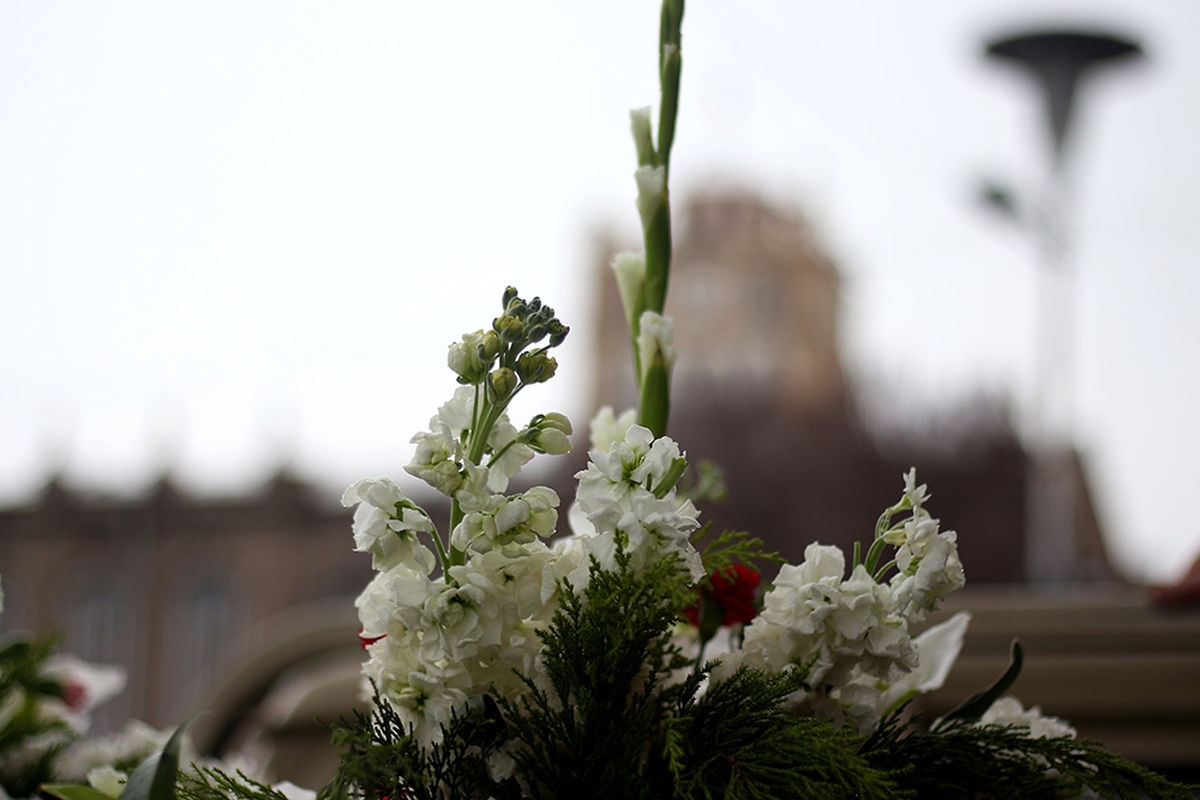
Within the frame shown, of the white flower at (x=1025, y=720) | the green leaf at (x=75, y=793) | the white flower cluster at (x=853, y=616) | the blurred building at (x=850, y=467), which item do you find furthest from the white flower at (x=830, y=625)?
the blurred building at (x=850, y=467)

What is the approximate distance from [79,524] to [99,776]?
2029 cm

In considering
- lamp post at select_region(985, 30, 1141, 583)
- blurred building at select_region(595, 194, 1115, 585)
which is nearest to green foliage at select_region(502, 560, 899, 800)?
lamp post at select_region(985, 30, 1141, 583)

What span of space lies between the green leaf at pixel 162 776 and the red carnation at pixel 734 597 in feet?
0.90

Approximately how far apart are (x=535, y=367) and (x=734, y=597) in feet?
0.63

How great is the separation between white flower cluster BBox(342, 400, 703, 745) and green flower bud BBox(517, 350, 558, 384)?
0.09 ft

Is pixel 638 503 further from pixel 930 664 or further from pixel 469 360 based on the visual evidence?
pixel 930 664

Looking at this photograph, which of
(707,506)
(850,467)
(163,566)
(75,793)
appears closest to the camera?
(75,793)

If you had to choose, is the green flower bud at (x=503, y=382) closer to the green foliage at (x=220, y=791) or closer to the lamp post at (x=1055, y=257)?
the green foliage at (x=220, y=791)

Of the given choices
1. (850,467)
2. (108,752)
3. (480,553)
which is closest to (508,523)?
(480,553)

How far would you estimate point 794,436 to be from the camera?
1741cm

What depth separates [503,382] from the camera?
625 mm

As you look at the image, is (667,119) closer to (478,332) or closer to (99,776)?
(478,332)

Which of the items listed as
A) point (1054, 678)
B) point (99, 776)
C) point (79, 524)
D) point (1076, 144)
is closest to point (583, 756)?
point (99, 776)

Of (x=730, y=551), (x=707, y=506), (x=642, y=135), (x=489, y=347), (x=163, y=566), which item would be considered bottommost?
(x=163, y=566)
